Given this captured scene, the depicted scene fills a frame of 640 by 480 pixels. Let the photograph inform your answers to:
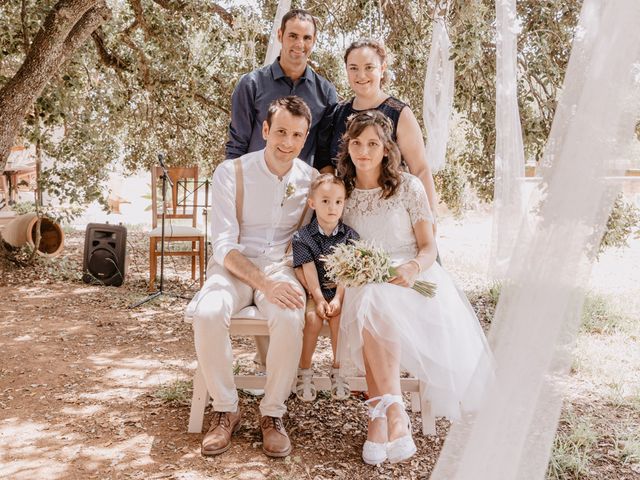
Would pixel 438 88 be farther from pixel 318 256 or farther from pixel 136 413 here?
pixel 136 413

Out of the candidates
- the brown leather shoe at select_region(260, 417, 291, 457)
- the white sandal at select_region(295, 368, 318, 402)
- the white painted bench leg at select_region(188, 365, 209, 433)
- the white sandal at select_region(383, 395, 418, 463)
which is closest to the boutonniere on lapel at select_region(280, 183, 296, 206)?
the white sandal at select_region(295, 368, 318, 402)

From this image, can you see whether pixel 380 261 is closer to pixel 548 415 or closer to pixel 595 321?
pixel 548 415

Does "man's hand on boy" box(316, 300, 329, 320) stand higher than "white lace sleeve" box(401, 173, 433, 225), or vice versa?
"white lace sleeve" box(401, 173, 433, 225)

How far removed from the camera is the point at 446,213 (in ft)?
42.7

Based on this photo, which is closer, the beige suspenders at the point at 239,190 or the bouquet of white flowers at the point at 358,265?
the bouquet of white flowers at the point at 358,265

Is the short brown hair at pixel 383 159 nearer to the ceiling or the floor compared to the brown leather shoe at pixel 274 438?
nearer to the ceiling

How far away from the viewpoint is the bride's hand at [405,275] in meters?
2.99

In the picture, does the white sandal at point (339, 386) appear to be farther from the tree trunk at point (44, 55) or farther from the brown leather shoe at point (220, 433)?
the tree trunk at point (44, 55)

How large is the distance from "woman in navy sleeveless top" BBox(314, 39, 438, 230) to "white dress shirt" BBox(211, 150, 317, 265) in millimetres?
463

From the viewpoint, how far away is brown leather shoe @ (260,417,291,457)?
114 inches

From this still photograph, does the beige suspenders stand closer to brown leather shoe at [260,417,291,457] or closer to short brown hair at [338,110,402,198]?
short brown hair at [338,110,402,198]

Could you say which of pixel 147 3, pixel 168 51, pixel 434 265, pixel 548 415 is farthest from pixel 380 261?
pixel 147 3

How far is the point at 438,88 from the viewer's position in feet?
13.7

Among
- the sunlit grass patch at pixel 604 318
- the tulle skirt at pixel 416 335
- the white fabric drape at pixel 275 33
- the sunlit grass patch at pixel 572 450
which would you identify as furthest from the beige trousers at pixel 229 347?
the sunlit grass patch at pixel 604 318
